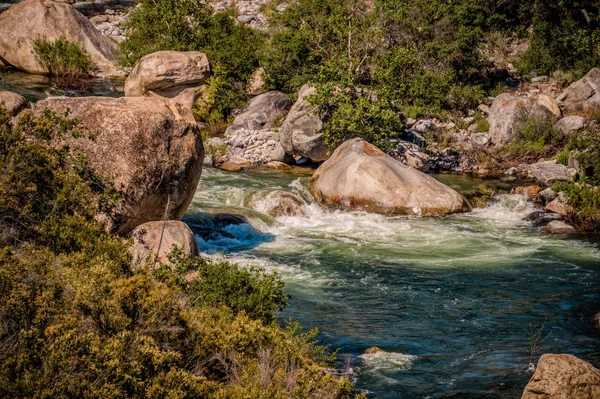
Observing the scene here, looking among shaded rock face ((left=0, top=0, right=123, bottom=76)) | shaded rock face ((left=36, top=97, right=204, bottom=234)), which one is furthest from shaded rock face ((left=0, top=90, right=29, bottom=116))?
shaded rock face ((left=0, top=0, right=123, bottom=76))

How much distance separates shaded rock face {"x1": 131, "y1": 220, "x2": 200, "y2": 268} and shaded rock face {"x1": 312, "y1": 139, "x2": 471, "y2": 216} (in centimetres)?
815

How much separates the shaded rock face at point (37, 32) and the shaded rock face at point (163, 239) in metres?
21.8

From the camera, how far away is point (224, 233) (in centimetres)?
1766

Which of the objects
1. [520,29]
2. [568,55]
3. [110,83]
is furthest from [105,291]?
[520,29]

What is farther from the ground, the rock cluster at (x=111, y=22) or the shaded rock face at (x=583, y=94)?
the rock cluster at (x=111, y=22)

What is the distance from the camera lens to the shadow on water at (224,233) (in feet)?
55.3

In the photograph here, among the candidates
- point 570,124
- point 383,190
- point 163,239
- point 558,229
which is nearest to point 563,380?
point 163,239

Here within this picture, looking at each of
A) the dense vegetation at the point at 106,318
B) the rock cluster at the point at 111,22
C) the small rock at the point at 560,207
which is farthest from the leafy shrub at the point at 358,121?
the rock cluster at the point at 111,22

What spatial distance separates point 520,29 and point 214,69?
59.1ft

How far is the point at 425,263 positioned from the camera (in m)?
16.1

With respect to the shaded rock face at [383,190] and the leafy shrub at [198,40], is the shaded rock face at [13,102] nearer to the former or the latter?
the shaded rock face at [383,190]

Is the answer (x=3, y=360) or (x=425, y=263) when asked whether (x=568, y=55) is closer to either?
(x=425, y=263)

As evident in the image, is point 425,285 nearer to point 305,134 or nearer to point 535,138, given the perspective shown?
point 305,134

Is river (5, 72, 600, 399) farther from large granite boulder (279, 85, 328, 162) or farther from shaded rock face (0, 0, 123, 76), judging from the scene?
shaded rock face (0, 0, 123, 76)
